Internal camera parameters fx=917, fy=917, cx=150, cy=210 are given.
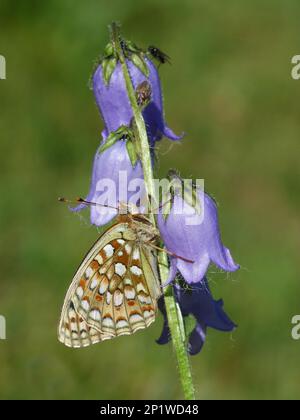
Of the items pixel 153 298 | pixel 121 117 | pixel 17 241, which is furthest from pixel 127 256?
pixel 17 241

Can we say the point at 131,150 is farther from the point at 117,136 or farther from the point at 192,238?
the point at 192,238

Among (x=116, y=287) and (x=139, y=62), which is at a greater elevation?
(x=139, y=62)

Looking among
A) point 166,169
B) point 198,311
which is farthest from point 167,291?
point 166,169

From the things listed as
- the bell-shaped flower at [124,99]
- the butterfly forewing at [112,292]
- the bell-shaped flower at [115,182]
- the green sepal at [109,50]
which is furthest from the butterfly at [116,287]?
the green sepal at [109,50]

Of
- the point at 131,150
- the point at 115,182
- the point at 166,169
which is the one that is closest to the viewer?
the point at 131,150

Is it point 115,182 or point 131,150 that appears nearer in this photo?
point 131,150

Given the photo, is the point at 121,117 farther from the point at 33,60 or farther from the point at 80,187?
the point at 33,60

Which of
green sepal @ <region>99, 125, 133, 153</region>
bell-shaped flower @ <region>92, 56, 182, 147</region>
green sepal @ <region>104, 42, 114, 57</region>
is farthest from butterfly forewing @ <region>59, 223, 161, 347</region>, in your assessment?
green sepal @ <region>104, 42, 114, 57</region>
